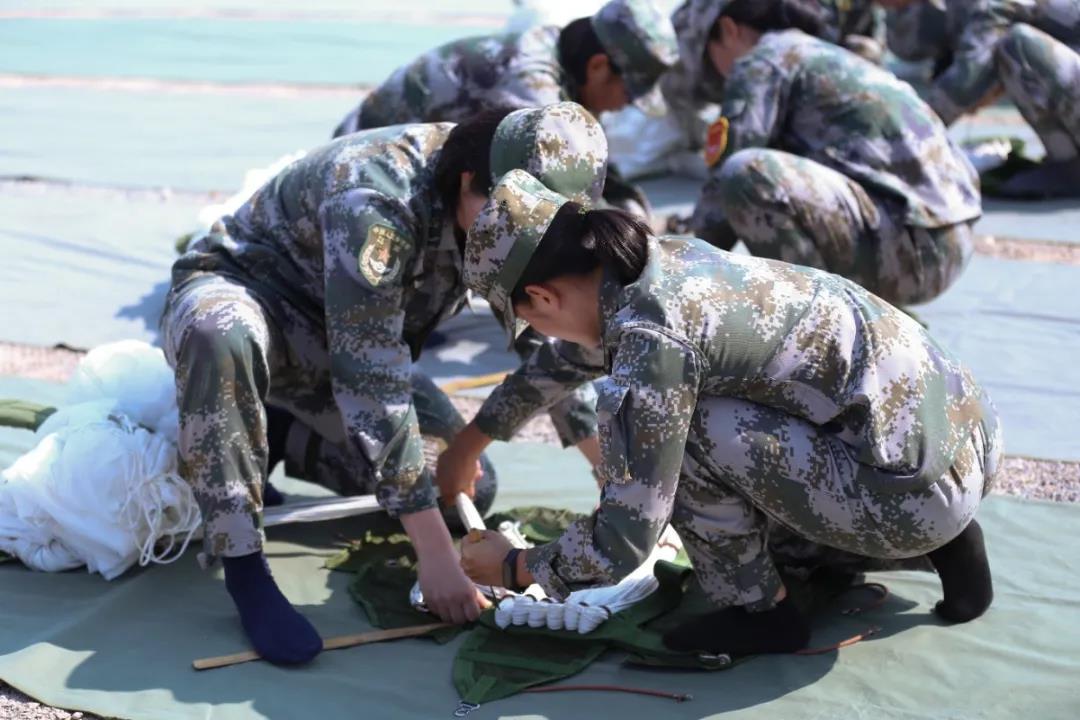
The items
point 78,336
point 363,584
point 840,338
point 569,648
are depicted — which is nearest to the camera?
Answer: point 840,338

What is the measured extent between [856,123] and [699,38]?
1034mm

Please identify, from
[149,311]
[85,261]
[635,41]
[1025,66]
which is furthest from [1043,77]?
[85,261]

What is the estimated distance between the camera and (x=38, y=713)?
2.45 metres

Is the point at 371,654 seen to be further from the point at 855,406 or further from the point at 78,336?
the point at 78,336

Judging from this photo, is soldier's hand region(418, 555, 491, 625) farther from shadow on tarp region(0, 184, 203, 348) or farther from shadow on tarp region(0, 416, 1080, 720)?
shadow on tarp region(0, 184, 203, 348)

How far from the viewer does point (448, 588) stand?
266 cm

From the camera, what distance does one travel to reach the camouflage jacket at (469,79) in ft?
14.3

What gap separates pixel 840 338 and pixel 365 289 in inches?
34.7

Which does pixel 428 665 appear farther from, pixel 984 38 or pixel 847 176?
pixel 984 38

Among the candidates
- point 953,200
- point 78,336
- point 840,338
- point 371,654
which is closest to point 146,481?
point 371,654

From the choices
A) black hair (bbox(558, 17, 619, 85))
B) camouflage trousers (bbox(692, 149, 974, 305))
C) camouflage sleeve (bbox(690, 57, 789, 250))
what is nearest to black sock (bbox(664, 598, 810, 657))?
camouflage trousers (bbox(692, 149, 974, 305))

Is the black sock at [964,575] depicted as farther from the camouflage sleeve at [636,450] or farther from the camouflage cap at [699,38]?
the camouflage cap at [699,38]

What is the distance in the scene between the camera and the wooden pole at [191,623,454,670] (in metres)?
2.57

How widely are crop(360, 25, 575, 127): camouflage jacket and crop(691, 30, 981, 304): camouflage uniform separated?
2.00ft
